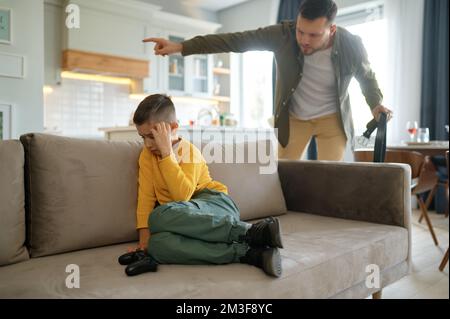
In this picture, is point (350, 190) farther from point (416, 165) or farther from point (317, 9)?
point (416, 165)

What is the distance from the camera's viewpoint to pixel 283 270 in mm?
1153

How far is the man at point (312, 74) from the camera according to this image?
1.94m

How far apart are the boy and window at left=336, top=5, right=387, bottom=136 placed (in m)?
3.80

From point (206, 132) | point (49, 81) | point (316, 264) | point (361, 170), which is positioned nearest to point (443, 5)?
point (206, 132)

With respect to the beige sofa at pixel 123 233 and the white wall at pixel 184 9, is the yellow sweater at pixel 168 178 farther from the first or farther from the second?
the white wall at pixel 184 9

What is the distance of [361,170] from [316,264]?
28.3 inches

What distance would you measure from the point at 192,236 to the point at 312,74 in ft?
4.06

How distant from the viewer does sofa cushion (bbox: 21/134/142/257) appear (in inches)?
49.6

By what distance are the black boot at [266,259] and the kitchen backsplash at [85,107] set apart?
435 cm

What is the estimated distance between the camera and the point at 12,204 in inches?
46.8

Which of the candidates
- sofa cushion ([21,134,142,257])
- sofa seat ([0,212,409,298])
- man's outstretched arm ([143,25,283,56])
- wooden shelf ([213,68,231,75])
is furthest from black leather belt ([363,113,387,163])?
wooden shelf ([213,68,231,75])

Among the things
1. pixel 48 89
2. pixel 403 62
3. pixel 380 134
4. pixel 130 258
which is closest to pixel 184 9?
pixel 48 89

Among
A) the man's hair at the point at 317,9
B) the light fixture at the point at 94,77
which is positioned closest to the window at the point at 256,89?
the light fixture at the point at 94,77

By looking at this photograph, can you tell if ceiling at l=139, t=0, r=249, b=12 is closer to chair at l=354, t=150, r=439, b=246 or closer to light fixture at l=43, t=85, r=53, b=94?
light fixture at l=43, t=85, r=53, b=94
